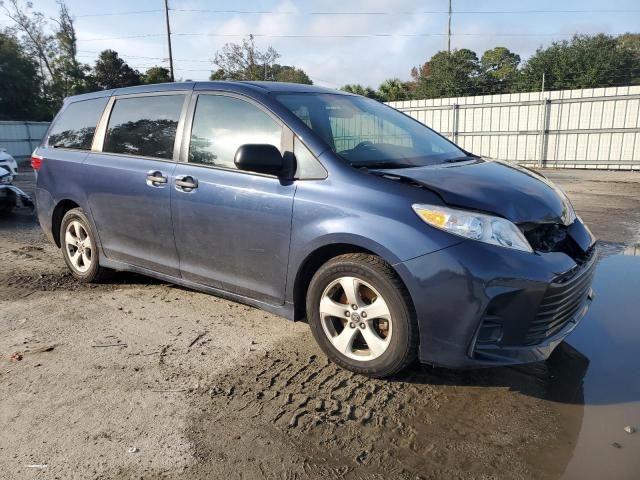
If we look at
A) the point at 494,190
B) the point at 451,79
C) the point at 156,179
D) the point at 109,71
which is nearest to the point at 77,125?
the point at 156,179

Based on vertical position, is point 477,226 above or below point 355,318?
above

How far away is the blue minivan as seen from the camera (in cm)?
265

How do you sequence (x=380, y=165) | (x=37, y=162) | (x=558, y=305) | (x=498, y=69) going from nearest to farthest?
(x=558, y=305) < (x=380, y=165) < (x=37, y=162) < (x=498, y=69)

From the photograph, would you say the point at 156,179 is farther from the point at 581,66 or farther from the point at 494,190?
the point at 581,66

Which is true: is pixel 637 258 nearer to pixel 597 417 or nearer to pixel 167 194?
pixel 597 417

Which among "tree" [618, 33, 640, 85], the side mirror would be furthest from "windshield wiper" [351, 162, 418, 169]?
"tree" [618, 33, 640, 85]

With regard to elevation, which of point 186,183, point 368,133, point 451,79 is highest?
point 451,79

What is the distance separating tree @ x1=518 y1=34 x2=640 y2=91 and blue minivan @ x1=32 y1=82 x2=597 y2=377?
34447 mm

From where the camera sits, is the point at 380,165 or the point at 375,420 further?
the point at 380,165

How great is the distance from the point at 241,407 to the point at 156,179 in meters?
1.97

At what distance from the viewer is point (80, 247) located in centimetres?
487

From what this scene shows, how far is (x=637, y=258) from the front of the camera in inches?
215

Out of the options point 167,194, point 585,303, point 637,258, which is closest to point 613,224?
point 637,258

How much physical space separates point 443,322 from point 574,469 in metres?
0.87
